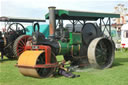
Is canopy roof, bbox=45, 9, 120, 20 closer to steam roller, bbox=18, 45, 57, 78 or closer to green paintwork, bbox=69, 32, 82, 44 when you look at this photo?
green paintwork, bbox=69, 32, 82, 44

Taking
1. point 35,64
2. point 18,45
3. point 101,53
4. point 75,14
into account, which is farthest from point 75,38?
point 18,45

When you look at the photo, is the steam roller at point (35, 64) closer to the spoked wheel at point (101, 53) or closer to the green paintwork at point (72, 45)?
the green paintwork at point (72, 45)

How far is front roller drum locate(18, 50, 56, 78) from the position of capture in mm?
5586

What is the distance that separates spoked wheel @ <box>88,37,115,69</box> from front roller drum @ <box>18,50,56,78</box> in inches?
59.0

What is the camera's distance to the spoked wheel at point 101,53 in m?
6.96

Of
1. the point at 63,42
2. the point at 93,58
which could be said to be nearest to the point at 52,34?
the point at 63,42

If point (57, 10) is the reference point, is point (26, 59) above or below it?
below

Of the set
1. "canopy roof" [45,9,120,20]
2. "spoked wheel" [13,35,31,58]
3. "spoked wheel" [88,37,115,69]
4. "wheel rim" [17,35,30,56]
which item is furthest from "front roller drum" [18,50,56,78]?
"wheel rim" [17,35,30,56]

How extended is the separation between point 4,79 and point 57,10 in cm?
306

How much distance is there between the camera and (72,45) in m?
7.05

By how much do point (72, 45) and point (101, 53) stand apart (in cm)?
116

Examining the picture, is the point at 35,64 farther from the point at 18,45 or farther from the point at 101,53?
the point at 18,45

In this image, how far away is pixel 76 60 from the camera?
749 cm

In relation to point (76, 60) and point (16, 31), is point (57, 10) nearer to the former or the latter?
point (76, 60)
